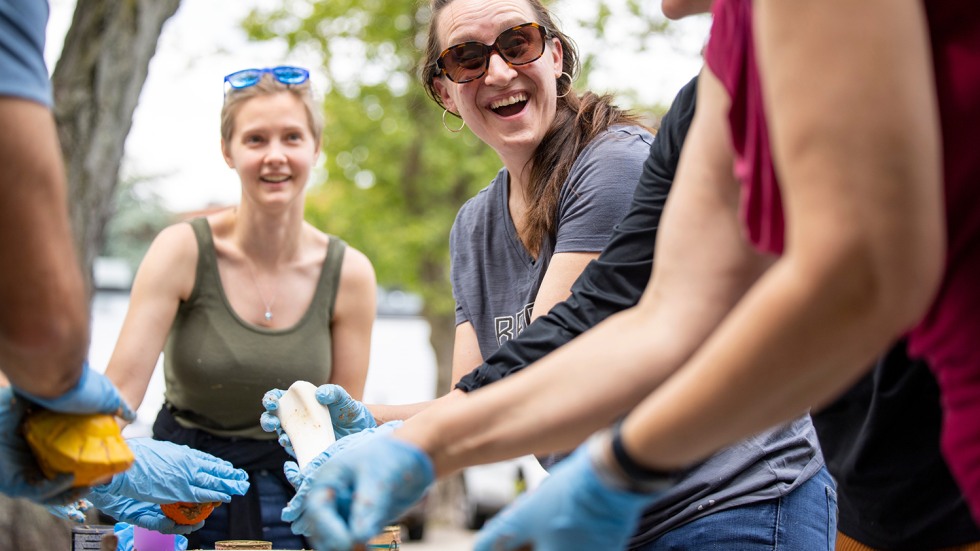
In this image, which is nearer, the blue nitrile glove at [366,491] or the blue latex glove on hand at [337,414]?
the blue nitrile glove at [366,491]

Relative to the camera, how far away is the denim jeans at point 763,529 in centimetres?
182

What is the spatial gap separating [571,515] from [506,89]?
4.71ft

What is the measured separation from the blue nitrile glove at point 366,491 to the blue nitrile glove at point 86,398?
0.51 metres

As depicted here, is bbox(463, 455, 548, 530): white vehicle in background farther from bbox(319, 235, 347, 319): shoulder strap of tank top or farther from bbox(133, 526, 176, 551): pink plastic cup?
bbox(133, 526, 176, 551): pink plastic cup

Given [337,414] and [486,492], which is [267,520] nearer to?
[337,414]

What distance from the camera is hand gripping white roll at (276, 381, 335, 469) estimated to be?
2.09 m

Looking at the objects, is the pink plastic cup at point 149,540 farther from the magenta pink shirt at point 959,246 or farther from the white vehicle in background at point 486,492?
the white vehicle in background at point 486,492

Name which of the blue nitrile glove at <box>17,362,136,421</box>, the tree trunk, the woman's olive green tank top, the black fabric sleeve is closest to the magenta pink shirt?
the black fabric sleeve

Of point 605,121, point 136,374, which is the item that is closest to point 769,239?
point 605,121

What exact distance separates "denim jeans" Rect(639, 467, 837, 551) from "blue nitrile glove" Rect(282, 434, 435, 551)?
752 mm

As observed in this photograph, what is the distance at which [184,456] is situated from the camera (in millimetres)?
2186

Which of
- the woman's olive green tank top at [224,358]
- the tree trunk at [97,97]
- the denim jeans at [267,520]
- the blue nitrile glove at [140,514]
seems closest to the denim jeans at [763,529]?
the blue nitrile glove at [140,514]

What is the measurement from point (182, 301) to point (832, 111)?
2.55m

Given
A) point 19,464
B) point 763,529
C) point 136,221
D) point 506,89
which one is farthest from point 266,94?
point 136,221
